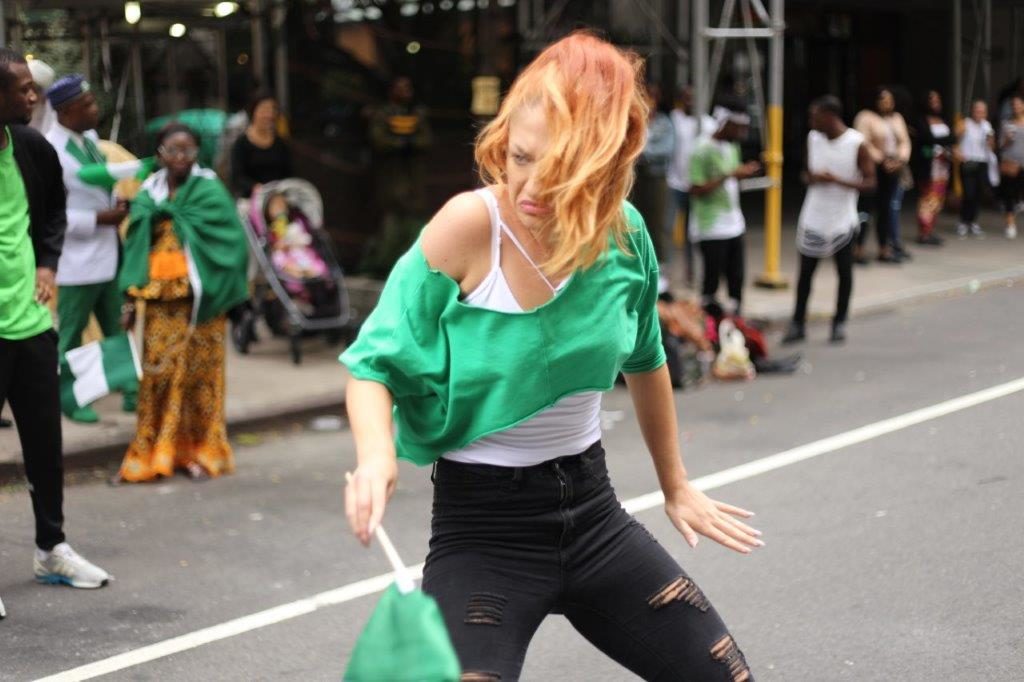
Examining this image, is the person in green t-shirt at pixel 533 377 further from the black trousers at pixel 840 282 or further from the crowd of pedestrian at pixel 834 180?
the black trousers at pixel 840 282

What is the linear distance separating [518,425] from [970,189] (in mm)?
16306

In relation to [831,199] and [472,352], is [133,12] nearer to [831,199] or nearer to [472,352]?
[831,199]

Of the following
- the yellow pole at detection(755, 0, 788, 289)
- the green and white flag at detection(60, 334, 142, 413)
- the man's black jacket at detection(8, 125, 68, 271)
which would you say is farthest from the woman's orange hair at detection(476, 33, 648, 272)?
the yellow pole at detection(755, 0, 788, 289)

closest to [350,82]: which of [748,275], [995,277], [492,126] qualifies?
[748,275]

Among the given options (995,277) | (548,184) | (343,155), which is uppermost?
(548,184)

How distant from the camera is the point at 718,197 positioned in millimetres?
10938

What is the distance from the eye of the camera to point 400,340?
277 cm

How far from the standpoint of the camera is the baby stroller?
33.8ft

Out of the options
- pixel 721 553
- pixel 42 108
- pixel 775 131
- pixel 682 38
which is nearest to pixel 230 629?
pixel 721 553

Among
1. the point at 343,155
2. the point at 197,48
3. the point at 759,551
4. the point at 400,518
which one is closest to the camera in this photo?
the point at 759,551

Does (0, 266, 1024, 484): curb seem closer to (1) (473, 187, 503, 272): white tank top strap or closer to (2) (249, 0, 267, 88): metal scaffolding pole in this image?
(2) (249, 0, 267, 88): metal scaffolding pole

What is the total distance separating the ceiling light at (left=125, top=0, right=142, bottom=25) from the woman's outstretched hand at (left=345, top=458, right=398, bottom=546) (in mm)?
7855

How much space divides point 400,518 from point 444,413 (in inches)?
151

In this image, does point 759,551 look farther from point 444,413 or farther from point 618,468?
point 444,413
